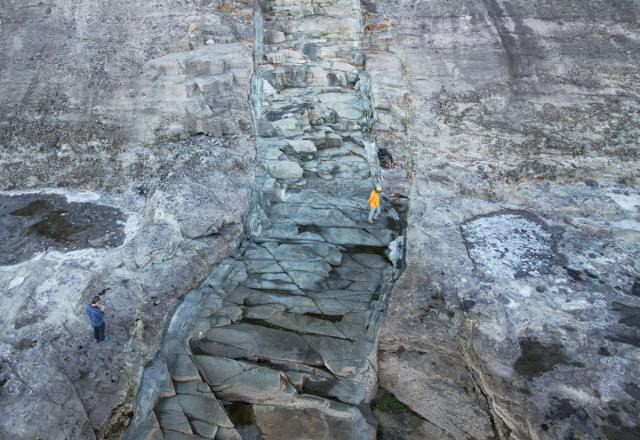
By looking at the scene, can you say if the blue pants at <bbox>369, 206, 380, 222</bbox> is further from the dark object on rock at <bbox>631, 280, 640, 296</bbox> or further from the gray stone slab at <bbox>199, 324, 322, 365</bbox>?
the dark object on rock at <bbox>631, 280, 640, 296</bbox>

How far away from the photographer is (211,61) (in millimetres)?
12117

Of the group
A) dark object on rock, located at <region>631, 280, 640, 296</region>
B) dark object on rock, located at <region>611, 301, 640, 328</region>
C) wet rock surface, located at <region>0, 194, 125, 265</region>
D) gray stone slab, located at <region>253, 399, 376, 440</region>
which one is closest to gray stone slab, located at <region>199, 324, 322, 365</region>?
gray stone slab, located at <region>253, 399, 376, 440</region>

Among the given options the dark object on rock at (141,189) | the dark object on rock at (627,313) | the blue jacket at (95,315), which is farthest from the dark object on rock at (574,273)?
the dark object on rock at (141,189)

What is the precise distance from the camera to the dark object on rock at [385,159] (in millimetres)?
10972

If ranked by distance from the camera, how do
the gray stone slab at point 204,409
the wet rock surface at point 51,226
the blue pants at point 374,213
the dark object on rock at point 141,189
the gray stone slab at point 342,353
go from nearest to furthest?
1. the gray stone slab at point 204,409
2. the gray stone slab at point 342,353
3. the wet rock surface at point 51,226
4. the blue pants at point 374,213
5. the dark object on rock at point 141,189

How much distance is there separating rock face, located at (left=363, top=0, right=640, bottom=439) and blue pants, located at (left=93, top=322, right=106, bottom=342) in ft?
13.3

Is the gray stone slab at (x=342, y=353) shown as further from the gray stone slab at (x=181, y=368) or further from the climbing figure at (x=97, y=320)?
the climbing figure at (x=97, y=320)

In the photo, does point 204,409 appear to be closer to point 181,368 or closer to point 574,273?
point 181,368

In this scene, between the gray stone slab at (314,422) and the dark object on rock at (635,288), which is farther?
the dark object on rock at (635,288)

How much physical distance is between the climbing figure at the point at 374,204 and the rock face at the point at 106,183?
8.01 feet

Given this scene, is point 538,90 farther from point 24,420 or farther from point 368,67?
point 24,420

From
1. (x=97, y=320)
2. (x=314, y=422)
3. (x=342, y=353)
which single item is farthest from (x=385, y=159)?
(x=97, y=320)

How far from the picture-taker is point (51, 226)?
29.1 feet

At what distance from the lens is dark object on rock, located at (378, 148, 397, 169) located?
10972mm
